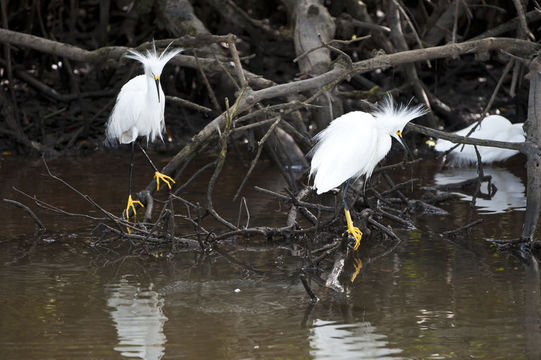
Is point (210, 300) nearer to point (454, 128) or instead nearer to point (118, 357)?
point (118, 357)

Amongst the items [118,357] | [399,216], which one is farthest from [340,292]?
[399,216]

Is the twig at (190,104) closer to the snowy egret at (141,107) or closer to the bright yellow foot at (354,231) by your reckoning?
the snowy egret at (141,107)

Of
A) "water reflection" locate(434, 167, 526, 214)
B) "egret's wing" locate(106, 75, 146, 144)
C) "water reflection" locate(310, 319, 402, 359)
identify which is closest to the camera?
"water reflection" locate(310, 319, 402, 359)

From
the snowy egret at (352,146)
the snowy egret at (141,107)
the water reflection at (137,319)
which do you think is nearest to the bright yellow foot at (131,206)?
the snowy egret at (141,107)

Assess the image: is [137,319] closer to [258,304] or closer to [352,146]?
[258,304]

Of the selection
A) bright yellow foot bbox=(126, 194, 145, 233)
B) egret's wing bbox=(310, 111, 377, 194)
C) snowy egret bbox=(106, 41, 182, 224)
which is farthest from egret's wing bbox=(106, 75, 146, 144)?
egret's wing bbox=(310, 111, 377, 194)

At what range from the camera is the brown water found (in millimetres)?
3449

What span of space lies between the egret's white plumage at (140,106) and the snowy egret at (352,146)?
144 centimetres

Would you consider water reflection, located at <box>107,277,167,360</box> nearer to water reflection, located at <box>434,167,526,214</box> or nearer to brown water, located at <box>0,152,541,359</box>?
brown water, located at <box>0,152,541,359</box>

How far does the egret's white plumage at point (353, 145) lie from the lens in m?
4.74

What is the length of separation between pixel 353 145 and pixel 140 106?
1889 millimetres

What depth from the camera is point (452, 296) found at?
13.6 ft

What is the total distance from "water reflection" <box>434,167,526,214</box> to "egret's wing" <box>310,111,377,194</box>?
5.52ft

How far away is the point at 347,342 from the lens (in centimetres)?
351
